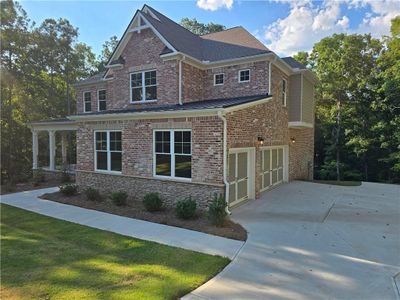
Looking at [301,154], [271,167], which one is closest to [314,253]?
[271,167]

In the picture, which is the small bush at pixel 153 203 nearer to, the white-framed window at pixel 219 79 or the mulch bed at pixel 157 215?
the mulch bed at pixel 157 215

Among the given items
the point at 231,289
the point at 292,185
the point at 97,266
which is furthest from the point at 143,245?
the point at 292,185

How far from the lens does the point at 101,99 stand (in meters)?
19.2

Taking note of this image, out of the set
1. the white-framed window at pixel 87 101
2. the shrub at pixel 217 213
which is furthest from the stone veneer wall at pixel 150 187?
the white-framed window at pixel 87 101

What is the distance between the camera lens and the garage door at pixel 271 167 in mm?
13352

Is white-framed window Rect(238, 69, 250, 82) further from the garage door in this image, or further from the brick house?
the garage door

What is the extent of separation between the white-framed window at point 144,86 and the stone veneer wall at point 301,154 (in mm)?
8347

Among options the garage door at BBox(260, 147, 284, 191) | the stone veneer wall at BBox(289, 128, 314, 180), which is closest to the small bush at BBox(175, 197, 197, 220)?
the garage door at BBox(260, 147, 284, 191)

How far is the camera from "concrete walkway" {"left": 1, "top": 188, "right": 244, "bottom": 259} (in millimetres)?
6699

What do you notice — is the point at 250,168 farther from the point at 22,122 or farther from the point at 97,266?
the point at 22,122

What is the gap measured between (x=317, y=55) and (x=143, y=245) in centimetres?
2729

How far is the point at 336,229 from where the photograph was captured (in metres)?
7.92

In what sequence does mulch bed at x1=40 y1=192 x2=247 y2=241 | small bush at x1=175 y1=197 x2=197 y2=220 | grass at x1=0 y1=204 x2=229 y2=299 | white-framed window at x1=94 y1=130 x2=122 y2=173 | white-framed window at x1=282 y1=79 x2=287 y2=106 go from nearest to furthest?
grass at x1=0 y1=204 x2=229 y2=299 < mulch bed at x1=40 y1=192 x2=247 y2=241 < small bush at x1=175 y1=197 x2=197 y2=220 < white-framed window at x1=94 y1=130 x2=122 y2=173 < white-framed window at x1=282 y1=79 x2=287 y2=106

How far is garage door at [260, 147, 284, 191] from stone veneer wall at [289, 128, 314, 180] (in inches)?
45.2
